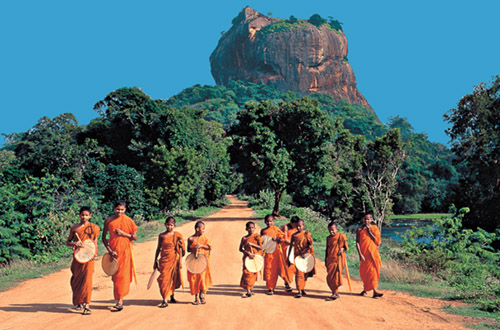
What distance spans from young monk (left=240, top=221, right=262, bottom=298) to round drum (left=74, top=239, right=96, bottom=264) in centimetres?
296

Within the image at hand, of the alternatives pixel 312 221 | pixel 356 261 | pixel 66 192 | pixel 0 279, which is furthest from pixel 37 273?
pixel 312 221

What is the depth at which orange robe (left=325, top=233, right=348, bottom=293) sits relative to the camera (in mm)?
9438

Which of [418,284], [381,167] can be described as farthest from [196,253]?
[381,167]

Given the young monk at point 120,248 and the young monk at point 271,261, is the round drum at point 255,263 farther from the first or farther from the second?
the young monk at point 120,248

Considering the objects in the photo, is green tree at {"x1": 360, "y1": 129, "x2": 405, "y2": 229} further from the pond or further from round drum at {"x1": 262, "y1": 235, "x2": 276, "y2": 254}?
round drum at {"x1": 262, "y1": 235, "x2": 276, "y2": 254}

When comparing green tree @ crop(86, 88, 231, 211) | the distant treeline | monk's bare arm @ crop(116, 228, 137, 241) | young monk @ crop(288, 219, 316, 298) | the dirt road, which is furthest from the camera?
green tree @ crop(86, 88, 231, 211)

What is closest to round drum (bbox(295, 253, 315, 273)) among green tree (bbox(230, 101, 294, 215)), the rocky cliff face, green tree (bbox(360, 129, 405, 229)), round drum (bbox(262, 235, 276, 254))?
round drum (bbox(262, 235, 276, 254))

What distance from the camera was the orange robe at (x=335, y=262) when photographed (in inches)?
372

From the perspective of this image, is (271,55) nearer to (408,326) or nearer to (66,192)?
(66,192)

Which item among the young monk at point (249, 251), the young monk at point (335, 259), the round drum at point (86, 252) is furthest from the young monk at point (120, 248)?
the young monk at point (335, 259)

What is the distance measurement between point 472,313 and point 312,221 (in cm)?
1948

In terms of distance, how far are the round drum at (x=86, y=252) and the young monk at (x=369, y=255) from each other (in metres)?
5.46

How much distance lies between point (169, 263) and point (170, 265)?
0.14 feet

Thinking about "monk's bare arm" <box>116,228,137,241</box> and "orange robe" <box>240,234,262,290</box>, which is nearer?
"monk's bare arm" <box>116,228,137,241</box>
